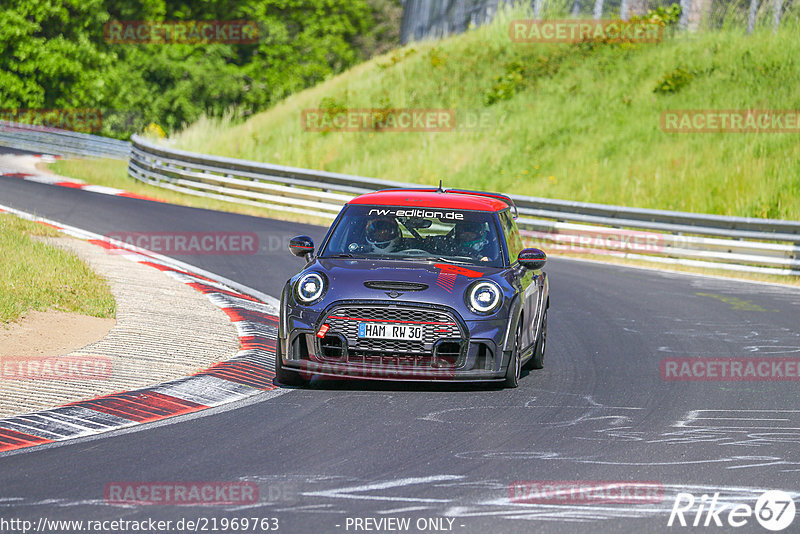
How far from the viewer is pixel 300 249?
9.49 m

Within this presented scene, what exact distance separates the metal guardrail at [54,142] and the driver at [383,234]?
33327mm

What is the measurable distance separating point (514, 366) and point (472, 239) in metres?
1.33

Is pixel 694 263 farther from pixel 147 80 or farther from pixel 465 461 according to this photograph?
pixel 147 80

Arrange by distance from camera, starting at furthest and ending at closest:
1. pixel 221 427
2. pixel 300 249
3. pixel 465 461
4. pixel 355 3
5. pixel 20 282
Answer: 1. pixel 355 3
2. pixel 20 282
3. pixel 300 249
4. pixel 221 427
5. pixel 465 461

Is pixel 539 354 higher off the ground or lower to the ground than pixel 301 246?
lower

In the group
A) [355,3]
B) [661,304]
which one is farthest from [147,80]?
[661,304]

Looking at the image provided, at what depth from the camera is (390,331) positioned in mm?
8469

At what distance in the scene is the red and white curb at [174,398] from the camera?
718 cm

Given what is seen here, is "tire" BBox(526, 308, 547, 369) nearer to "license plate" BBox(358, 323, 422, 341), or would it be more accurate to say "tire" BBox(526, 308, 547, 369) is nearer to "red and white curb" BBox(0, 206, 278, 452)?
"license plate" BBox(358, 323, 422, 341)

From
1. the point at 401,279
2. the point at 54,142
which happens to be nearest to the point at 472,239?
the point at 401,279

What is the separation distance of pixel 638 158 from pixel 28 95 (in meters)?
30.3
